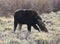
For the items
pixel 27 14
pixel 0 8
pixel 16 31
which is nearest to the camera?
pixel 27 14

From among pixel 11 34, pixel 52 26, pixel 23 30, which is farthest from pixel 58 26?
pixel 11 34

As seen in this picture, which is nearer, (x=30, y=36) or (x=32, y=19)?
(x=30, y=36)

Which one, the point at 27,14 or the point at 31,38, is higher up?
the point at 27,14

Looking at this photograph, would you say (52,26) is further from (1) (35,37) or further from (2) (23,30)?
(1) (35,37)

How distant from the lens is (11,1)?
17297 millimetres

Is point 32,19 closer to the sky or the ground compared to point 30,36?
closer to the sky

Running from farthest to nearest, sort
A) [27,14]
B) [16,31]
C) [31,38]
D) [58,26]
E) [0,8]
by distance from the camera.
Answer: [0,8] < [58,26] < [16,31] < [27,14] < [31,38]

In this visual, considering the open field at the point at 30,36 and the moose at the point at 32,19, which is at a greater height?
the moose at the point at 32,19

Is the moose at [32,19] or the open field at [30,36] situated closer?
the open field at [30,36]

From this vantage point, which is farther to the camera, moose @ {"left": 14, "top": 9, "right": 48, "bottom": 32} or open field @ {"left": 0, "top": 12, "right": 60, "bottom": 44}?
moose @ {"left": 14, "top": 9, "right": 48, "bottom": 32}

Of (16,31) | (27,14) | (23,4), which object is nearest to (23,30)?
(16,31)

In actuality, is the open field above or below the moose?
below

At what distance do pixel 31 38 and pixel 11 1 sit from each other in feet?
25.9

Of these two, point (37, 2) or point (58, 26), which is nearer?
point (58, 26)
